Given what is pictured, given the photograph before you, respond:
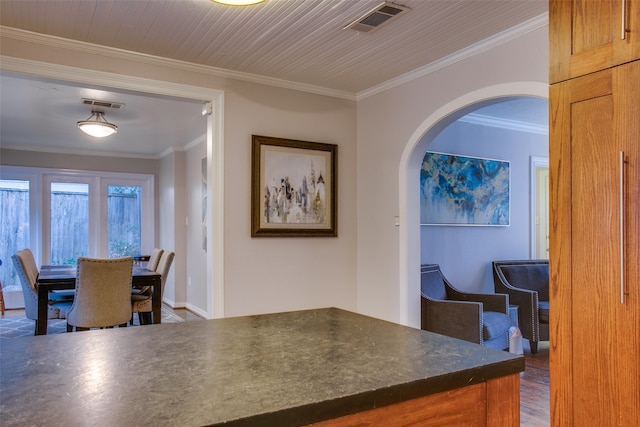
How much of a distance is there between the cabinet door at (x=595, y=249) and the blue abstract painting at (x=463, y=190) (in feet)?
8.88

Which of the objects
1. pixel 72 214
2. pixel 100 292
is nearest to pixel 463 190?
pixel 100 292

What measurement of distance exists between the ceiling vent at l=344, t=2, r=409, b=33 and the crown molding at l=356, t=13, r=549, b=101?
2.39ft

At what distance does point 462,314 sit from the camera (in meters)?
3.70

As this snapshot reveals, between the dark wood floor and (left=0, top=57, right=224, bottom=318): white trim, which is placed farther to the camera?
(left=0, top=57, right=224, bottom=318): white trim

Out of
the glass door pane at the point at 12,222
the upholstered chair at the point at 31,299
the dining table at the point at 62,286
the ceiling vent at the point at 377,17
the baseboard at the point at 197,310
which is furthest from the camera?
the glass door pane at the point at 12,222

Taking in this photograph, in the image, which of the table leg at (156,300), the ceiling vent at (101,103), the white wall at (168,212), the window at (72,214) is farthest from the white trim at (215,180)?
the window at (72,214)

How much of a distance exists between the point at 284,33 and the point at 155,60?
3.35 feet

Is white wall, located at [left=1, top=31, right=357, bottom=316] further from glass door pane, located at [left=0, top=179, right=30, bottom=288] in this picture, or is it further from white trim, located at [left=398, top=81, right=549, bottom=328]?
glass door pane, located at [left=0, top=179, right=30, bottom=288]

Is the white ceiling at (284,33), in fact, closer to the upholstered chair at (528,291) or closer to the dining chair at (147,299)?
the dining chair at (147,299)

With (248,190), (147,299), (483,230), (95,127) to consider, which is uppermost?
(95,127)

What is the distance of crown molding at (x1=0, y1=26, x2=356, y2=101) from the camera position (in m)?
2.90

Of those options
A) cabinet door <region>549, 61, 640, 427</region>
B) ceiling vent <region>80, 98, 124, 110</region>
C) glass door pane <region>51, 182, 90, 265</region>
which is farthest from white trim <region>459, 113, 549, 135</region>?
glass door pane <region>51, 182, 90, 265</region>

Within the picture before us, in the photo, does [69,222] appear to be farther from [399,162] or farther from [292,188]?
[399,162]

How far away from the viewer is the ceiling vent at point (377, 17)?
2.53 meters
